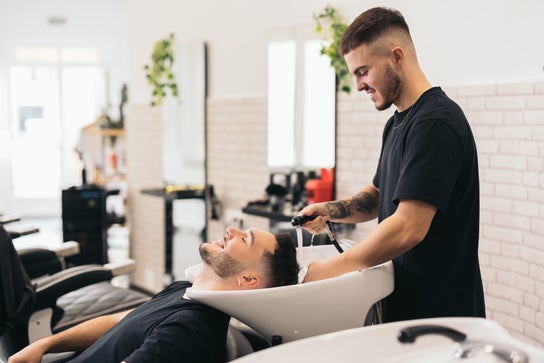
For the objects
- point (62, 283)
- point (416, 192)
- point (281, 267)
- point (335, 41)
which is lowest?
point (62, 283)

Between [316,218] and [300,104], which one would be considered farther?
[300,104]

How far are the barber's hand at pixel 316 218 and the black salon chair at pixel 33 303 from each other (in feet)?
3.53

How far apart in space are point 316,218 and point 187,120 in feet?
9.45

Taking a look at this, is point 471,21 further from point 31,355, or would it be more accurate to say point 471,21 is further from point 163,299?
point 31,355

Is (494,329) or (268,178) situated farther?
(268,178)

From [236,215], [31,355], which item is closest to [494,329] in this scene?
[31,355]

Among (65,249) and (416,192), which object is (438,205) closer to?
(416,192)

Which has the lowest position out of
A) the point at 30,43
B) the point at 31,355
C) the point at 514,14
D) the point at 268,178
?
the point at 31,355

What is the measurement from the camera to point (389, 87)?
177 cm

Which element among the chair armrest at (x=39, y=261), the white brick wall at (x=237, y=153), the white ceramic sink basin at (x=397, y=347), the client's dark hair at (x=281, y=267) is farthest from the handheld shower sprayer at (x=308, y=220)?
the white brick wall at (x=237, y=153)

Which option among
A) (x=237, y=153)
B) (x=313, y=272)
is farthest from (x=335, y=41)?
(x=313, y=272)

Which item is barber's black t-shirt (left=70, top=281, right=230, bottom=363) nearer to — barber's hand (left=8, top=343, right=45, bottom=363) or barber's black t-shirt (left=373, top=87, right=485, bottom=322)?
barber's hand (left=8, top=343, right=45, bottom=363)

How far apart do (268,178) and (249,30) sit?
0.94 meters

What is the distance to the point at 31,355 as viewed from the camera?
1900mm
